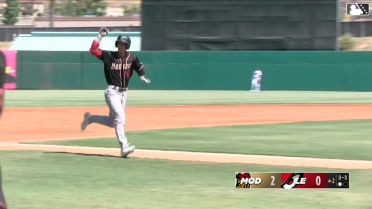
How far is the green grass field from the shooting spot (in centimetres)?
816

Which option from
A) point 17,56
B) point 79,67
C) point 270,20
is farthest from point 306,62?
point 17,56

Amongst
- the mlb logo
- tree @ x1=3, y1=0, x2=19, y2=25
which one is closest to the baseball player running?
the mlb logo

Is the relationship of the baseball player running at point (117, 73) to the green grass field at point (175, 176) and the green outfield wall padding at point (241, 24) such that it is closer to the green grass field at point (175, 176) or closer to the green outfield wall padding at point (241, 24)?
the green grass field at point (175, 176)

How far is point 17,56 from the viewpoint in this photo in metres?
43.3

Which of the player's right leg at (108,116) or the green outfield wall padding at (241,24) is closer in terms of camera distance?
the player's right leg at (108,116)

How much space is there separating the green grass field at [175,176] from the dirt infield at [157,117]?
1385 millimetres

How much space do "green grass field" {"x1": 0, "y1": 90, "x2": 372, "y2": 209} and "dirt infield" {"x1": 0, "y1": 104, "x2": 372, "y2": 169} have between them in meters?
1.38

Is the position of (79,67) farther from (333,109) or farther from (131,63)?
(131,63)

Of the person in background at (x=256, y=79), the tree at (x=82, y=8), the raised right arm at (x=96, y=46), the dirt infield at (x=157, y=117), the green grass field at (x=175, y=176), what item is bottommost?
the tree at (x=82, y=8)

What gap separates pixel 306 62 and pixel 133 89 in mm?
9668
